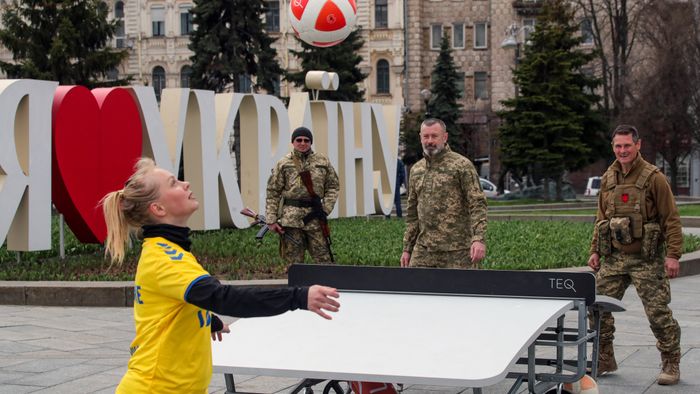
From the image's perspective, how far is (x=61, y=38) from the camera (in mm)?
39656

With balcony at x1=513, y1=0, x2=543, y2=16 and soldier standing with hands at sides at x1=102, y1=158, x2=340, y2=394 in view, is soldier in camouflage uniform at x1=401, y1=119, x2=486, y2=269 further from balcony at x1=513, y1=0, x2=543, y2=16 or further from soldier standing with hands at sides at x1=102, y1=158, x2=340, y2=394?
balcony at x1=513, y1=0, x2=543, y2=16

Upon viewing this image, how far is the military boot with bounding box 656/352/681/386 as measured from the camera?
7312 millimetres

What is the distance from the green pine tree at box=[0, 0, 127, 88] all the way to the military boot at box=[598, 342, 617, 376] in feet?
113

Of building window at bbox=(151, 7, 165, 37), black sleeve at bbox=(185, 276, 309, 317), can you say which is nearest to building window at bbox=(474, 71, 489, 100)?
building window at bbox=(151, 7, 165, 37)

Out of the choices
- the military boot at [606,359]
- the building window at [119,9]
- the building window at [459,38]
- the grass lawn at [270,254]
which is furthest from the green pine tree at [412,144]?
the military boot at [606,359]

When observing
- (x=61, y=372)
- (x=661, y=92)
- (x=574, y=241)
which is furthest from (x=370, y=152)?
(x=661, y=92)

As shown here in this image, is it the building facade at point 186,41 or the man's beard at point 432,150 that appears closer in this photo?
the man's beard at point 432,150

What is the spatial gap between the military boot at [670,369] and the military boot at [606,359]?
0.34 meters

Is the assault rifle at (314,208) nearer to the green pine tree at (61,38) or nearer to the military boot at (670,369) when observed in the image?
the military boot at (670,369)

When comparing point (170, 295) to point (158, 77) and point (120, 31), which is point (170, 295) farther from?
point (120, 31)

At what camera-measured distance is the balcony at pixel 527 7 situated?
65.1 metres

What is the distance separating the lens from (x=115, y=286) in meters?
11.9

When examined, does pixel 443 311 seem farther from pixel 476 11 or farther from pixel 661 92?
pixel 476 11

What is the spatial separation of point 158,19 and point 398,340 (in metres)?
65.5
